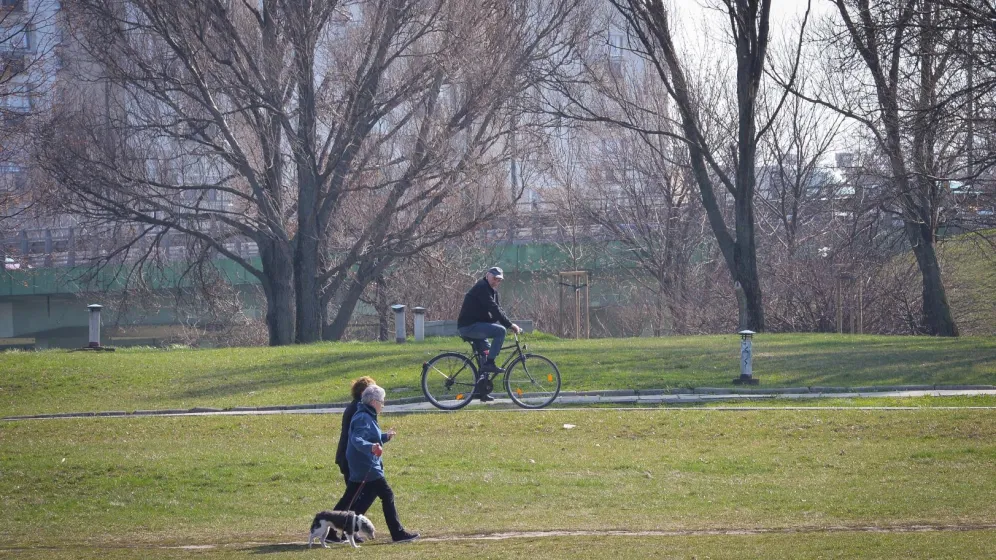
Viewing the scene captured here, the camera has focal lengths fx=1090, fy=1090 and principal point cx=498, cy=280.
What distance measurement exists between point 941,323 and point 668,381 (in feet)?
49.5

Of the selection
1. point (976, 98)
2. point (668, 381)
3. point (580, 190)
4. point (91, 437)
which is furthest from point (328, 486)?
point (580, 190)

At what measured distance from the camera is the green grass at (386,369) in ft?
62.0

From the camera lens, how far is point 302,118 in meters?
28.3

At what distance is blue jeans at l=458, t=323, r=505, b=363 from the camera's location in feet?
52.2

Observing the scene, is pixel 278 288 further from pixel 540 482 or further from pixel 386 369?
pixel 540 482

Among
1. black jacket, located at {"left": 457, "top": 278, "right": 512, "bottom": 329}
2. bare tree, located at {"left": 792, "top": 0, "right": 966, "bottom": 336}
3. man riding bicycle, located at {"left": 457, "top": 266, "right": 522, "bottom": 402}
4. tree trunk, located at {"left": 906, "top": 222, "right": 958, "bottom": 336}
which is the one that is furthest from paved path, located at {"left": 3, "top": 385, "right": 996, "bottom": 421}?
tree trunk, located at {"left": 906, "top": 222, "right": 958, "bottom": 336}

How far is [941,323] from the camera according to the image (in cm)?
3073

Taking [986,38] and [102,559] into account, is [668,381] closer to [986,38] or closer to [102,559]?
[986,38]

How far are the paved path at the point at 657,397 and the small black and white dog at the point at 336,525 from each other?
25.5ft

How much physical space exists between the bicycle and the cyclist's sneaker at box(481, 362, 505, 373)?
0.16 ft

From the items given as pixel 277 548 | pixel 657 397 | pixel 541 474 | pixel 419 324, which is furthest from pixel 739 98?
pixel 277 548

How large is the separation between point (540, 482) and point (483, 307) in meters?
4.37

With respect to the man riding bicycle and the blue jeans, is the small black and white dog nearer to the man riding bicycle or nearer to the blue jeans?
the man riding bicycle

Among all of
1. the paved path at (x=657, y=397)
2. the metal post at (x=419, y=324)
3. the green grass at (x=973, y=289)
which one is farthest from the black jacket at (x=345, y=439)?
the green grass at (x=973, y=289)
